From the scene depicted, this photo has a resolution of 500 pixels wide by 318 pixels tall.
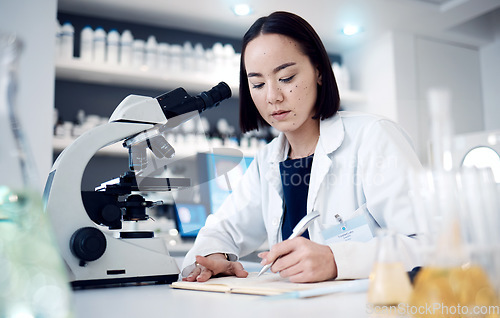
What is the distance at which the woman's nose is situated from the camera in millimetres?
1263

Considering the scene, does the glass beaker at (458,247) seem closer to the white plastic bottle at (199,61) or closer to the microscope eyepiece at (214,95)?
the microscope eyepiece at (214,95)

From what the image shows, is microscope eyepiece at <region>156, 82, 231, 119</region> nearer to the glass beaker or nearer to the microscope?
the microscope

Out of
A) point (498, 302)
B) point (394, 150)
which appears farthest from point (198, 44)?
point (498, 302)

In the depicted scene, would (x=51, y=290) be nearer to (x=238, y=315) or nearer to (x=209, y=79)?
(x=238, y=315)

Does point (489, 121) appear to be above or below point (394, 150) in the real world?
above

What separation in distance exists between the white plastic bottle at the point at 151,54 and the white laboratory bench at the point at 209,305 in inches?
96.1

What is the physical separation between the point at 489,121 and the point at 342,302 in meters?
3.94

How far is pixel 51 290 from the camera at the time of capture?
35 centimetres

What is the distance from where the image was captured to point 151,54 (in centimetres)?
304

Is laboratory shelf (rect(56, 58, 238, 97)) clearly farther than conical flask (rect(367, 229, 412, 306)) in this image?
Yes

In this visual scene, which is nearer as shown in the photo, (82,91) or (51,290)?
(51,290)

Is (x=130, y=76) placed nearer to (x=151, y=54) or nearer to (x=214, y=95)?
(x=151, y=54)

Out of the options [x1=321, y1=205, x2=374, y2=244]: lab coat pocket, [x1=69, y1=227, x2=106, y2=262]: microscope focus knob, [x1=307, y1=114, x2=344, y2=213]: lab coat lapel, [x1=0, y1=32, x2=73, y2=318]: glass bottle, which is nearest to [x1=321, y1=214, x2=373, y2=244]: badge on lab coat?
[x1=321, y1=205, x2=374, y2=244]: lab coat pocket

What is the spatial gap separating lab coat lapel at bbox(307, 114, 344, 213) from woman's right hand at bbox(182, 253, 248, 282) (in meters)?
0.36
